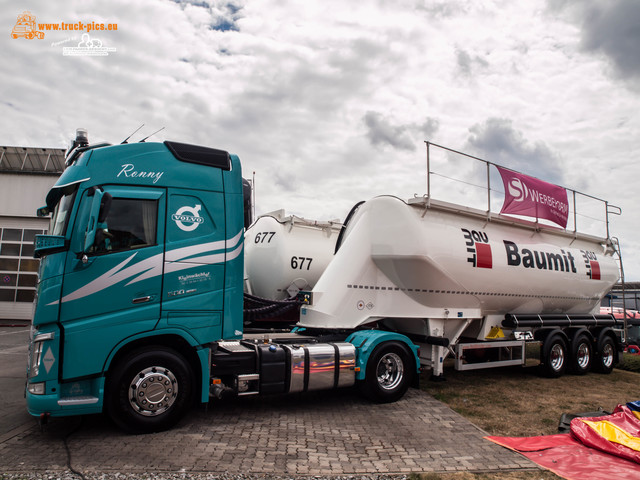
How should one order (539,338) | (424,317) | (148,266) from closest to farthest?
(148,266) < (424,317) < (539,338)

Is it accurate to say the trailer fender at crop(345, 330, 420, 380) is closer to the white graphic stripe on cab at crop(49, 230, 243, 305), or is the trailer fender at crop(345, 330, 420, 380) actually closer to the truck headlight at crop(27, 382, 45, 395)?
the white graphic stripe on cab at crop(49, 230, 243, 305)

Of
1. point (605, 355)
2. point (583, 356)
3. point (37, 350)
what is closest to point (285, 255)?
point (37, 350)

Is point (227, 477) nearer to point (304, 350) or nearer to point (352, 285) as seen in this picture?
point (304, 350)

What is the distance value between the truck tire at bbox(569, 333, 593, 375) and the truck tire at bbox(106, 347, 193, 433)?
8.91m

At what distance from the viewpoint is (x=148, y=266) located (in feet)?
17.8

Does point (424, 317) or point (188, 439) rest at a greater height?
point (424, 317)

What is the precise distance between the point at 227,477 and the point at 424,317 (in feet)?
16.2

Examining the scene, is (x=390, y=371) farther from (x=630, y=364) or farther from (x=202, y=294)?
(x=630, y=364)

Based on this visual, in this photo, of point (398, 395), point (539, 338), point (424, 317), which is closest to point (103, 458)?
point (398, 395)

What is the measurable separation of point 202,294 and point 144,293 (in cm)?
70

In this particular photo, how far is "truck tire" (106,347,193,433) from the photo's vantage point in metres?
5.19

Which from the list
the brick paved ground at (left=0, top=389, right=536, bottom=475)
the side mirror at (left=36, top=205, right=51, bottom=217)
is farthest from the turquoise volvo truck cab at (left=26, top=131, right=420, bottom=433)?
the brick paved ground at (left=0, top=389, right=536, bottom=475)

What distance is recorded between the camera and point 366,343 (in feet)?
23.4

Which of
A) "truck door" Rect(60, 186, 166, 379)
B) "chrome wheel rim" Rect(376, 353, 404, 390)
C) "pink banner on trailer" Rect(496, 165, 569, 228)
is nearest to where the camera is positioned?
"truck door" Rect(60, 186, 166, 379)
